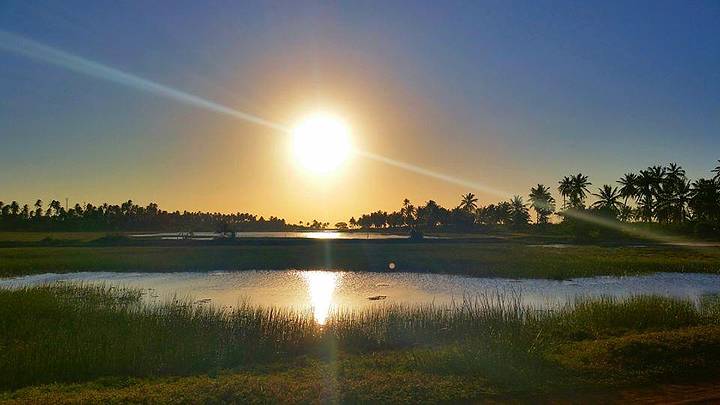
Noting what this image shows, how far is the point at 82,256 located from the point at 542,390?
52326 millimetres

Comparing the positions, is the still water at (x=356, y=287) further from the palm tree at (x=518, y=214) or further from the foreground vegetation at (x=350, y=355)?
the palm tree at (x=518, y=214)

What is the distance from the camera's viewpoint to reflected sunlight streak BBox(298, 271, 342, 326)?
24.6 meters

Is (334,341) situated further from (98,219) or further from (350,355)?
(98,219)

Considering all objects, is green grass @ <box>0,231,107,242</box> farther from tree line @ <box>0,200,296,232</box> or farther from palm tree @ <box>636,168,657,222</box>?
palm tree @ <box>636,168,657,222</box>

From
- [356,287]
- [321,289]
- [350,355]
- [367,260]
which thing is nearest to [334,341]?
[350,355]

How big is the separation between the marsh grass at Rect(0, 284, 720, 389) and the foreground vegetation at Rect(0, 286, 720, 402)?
0.05 m

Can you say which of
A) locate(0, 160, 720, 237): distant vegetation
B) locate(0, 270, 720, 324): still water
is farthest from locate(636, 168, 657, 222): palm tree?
locate(0, 270, 720, 324): still water

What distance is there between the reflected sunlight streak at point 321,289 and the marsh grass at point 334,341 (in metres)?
3.39

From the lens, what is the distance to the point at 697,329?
1582 cm

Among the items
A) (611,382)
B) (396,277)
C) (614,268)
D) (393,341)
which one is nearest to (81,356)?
Answer: (393,341)

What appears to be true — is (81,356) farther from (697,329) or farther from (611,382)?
(697,329)

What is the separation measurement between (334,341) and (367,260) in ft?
114

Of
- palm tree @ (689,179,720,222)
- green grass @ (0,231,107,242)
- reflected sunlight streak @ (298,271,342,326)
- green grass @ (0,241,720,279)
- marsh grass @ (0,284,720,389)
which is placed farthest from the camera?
palm tree @ (689,179,720,222)

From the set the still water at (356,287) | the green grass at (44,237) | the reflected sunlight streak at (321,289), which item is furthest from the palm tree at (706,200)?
the green grass at (44,237)
